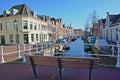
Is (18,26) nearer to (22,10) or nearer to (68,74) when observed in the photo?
(22,10)

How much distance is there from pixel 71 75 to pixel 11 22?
33.6m

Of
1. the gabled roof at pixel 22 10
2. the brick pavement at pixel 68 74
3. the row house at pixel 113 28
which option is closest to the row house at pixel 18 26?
the gabled roof at pixel 22 10

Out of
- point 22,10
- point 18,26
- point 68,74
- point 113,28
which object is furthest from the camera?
point 22,10

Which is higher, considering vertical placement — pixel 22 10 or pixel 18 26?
pixel 22 10

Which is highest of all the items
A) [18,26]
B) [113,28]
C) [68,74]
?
[18,26]

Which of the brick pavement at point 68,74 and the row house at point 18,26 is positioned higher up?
the row house at point 18,26

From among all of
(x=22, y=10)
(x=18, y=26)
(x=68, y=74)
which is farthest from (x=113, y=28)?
(x=68, y=74)

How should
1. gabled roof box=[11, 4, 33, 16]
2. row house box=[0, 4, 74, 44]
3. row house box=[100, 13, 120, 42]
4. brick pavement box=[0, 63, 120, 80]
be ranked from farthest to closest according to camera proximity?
1. gabled roof box=[11, 4, 33, 16]
2. row house box=[0, 4, 74, 44]
3. row house box=[100, 13, 120, 42]
4. brick pavement box=[0, 63, 120, 80]

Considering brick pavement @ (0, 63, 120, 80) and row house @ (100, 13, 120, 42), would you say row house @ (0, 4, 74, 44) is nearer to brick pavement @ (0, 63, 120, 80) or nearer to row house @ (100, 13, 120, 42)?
row house @ (100, 13, 120, 42)

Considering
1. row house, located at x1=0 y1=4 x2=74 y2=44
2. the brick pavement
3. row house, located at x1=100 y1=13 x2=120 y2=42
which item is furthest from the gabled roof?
the brick pavement

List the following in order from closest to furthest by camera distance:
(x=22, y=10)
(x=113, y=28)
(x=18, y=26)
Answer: (x=113, y=28) → (x=18, y=26) → (x=22, y=10)

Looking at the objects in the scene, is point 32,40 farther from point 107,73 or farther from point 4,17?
point 107,73

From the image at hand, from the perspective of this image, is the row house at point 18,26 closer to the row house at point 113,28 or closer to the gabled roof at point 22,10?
the gabled roof at point 22,10

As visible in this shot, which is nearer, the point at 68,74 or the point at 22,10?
the point at 68,74
